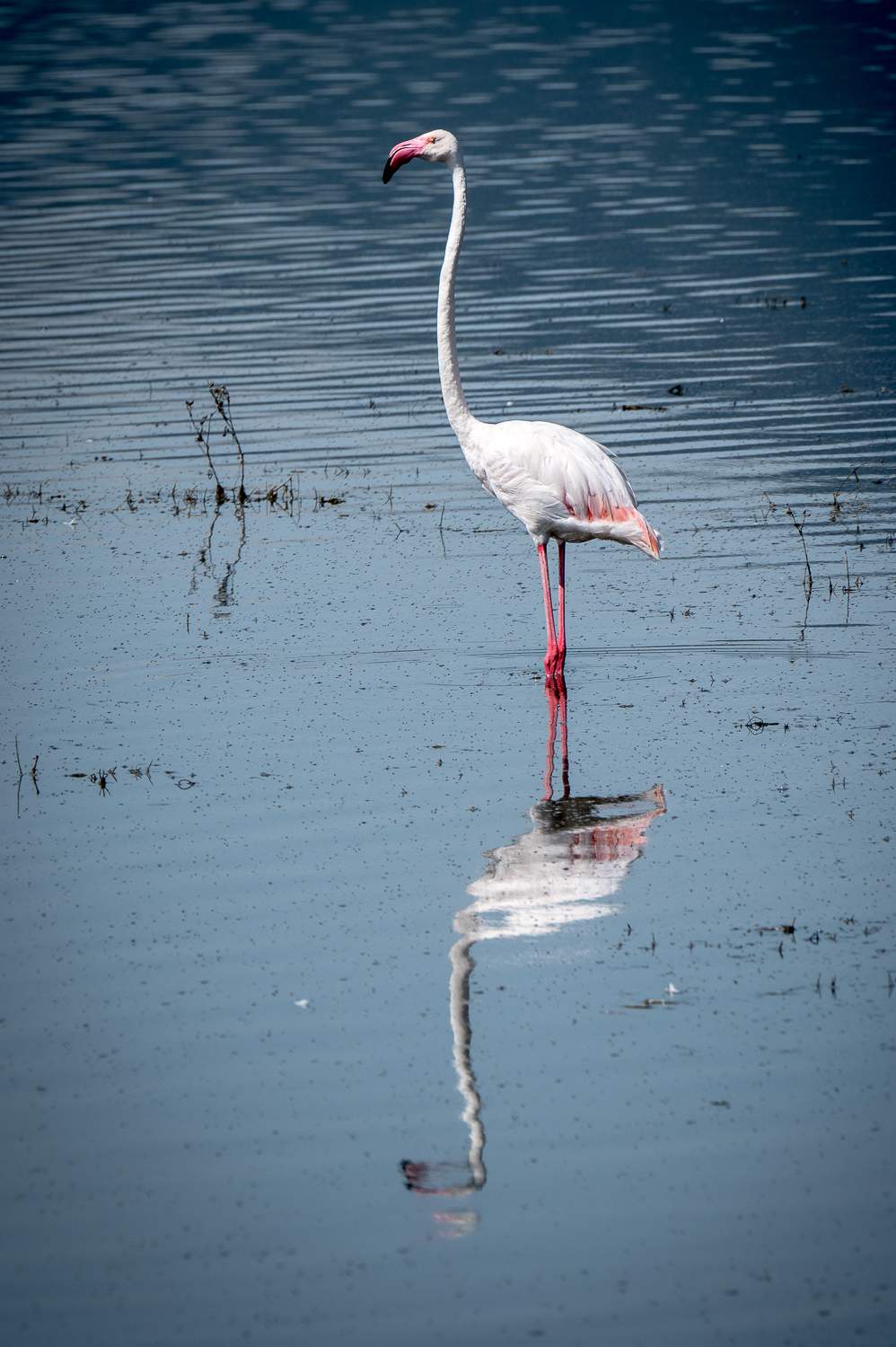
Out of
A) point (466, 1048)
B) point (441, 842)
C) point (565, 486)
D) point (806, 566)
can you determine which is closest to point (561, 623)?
point (565, 486)

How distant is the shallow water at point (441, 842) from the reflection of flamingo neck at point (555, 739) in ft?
0.15

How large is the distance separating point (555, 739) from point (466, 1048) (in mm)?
2901

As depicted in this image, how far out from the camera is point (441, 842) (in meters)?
6.71

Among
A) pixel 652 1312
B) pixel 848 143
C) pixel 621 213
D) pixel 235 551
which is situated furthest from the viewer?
pixel 848 143

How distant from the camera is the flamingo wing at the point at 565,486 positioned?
28.6ft

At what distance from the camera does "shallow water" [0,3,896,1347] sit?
4262mm

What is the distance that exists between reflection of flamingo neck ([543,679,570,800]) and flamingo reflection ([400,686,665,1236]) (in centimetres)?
1

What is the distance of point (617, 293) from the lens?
20453 millimetres

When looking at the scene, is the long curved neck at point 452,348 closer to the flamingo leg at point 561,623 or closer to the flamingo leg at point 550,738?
the flamingo leg at point 561,623

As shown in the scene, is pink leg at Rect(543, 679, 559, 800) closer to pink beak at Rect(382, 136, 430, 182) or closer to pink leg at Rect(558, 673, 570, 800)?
pink leg at Rect(558, 673, 570, 800)

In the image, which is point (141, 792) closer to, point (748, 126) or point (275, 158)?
point (275, 158)

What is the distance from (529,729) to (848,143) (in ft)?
81.7

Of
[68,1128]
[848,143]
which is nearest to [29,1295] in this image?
[68,1128]

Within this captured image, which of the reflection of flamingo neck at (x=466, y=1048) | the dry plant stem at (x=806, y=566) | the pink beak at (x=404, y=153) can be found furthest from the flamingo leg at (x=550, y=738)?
the pink beak at (x=404, y=153)
